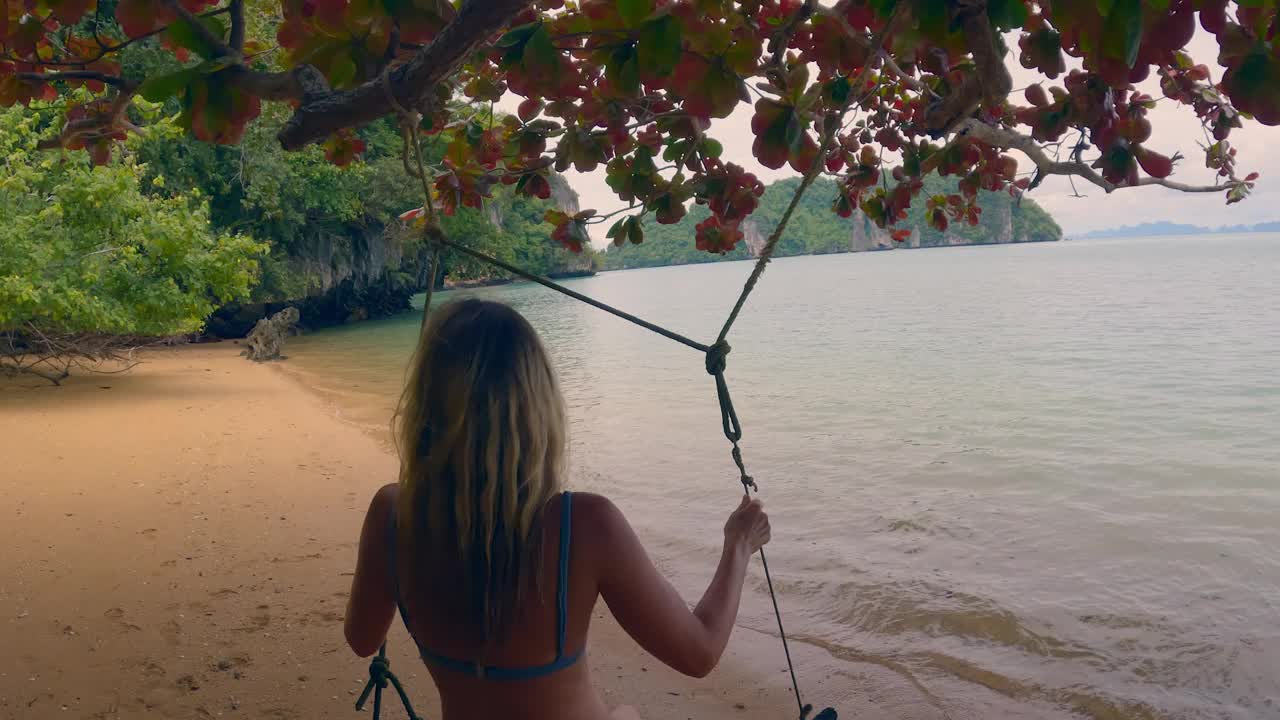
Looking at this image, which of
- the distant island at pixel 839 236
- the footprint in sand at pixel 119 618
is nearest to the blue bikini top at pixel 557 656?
the footprint in sand at pixel 119 618

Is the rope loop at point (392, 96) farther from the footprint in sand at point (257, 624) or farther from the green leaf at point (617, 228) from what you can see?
the footprint in sand at point (257, 624)

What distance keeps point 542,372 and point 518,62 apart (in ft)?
1.92

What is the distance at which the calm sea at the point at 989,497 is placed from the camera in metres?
3.93

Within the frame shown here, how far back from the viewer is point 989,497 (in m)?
6.68

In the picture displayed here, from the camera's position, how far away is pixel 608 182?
2.75 m

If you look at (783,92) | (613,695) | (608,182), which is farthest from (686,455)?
(783,92)

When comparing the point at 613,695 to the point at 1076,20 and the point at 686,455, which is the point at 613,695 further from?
the point at 686,455

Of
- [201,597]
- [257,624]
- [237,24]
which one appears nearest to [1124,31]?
[237,24]

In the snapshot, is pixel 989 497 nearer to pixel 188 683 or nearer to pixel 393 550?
pixel 188 683

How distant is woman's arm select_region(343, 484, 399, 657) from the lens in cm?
157

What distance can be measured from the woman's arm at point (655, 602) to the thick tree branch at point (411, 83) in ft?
2.98

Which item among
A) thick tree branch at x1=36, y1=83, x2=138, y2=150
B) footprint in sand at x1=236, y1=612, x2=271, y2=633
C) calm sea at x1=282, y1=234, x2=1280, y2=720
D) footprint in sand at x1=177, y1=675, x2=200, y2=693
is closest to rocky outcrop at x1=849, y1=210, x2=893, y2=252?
calm sea at x1=282, y1=234, x2=1280, y2=720

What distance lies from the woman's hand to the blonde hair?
1.28ft

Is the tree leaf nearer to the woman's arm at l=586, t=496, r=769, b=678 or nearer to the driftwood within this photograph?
the woman's arm at l=586, t=496, r=769, b=678
